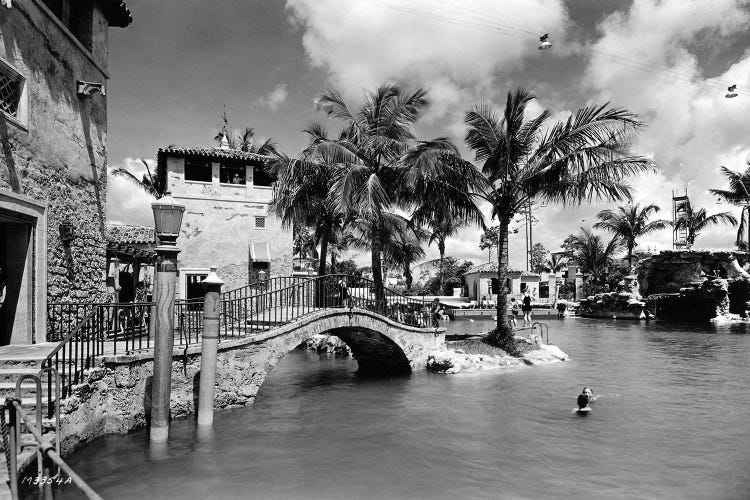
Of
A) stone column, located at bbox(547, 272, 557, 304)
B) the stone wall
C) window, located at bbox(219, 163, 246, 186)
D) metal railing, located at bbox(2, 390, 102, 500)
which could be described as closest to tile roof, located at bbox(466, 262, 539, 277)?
stone column, located at bbox(547, 272, 557, 304)

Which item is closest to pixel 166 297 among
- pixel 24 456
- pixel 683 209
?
pixel 24 456

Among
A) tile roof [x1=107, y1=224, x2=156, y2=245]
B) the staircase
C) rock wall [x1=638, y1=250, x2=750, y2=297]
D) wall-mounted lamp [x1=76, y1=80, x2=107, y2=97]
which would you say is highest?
wall-mounted lamp [x1=76, y1=80, x2=107, y2=97]

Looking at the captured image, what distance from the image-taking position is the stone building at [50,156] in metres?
9.46

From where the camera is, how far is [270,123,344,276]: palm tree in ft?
61.7

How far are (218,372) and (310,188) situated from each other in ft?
36.6

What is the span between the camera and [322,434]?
34.1 feet

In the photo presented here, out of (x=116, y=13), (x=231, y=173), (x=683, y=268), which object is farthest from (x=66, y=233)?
(x=683, y=268)

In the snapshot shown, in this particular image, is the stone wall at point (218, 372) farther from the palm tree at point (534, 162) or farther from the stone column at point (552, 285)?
the stone column at point (552, 285)

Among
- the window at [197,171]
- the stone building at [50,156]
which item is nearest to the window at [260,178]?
the window at [197,171]

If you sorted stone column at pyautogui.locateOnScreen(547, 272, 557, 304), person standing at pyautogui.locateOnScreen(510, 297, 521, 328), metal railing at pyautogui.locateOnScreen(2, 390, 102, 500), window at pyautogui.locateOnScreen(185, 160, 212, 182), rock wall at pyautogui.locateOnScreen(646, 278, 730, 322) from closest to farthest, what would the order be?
→ metal railing at pyautogui.locateOnScreen(2, 390, 102, 500)
person standing at pyautogui.locateOnScreen(510, 297, 521, 328)
window at pyautogui.locateOnScreen(185, 160, 212, 182)
rock wall at pyautogui.locateOnScreen(646, 278, 730, 322)
stone column at pyautogui.locateOnScreen(547, 272, 557, 304)

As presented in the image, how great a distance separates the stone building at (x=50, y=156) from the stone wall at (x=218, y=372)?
254cm

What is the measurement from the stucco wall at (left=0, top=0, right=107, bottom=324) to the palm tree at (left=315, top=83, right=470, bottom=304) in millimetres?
7595

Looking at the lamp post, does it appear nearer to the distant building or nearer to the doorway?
the doorway

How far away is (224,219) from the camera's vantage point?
25969 mm
